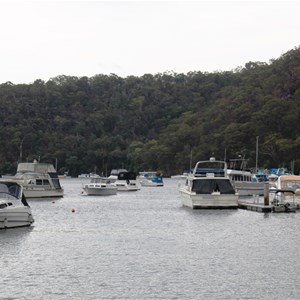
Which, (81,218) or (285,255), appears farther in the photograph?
(81,218)

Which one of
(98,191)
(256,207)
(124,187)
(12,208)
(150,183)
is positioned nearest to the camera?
(12,208)

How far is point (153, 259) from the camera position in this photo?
3731cm

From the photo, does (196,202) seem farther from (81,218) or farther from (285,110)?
(285,110)

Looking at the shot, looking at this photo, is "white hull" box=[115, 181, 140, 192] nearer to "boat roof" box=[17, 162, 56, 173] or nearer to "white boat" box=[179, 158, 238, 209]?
"boat roof" box=[17, 162, 56, 173]

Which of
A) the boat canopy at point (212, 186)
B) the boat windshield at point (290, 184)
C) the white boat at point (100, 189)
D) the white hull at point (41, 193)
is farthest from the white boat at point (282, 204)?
the white boat at point (100, 189)

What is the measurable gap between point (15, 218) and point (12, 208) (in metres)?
0.71

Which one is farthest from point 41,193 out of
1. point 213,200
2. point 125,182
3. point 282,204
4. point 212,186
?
point 125,182

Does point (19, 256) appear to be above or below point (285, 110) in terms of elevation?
below

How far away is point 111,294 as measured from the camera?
28.5 m

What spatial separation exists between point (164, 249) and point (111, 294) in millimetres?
13248

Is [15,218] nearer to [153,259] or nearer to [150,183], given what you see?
[153,259]

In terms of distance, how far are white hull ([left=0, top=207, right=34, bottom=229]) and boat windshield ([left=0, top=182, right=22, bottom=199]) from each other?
120 cm

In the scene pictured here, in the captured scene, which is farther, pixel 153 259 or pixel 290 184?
pixel 290 184

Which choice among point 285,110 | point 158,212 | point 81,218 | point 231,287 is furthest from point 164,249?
point 285,110
